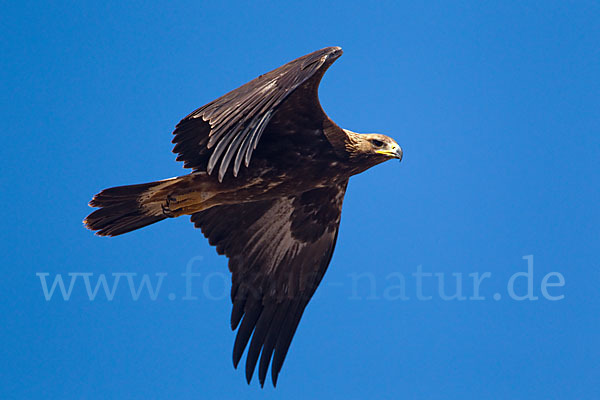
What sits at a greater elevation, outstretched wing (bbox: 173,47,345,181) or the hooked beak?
the hooked beak

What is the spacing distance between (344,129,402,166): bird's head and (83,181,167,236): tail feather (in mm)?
2092

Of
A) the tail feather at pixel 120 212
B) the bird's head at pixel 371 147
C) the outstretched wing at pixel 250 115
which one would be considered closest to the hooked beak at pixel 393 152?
the bird's head at pixel 371 147

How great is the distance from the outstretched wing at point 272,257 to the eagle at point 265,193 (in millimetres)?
12

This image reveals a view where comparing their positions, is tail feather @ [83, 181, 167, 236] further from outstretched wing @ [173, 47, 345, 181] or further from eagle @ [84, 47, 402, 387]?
outstretched wing @ [173, 47, 345, 181]

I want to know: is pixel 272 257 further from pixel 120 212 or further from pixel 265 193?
pixel 120 212

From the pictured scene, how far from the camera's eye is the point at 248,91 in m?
9.02

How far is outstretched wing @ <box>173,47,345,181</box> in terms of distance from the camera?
8.51 meters

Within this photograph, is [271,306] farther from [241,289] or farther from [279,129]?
[279,129]

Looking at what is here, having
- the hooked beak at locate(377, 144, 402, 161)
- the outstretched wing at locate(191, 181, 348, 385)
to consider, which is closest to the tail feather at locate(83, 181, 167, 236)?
the outstretched wing at locate(191, 181, 348, 385)

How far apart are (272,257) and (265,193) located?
1.29 meters

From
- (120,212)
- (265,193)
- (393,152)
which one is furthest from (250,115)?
(120,212)

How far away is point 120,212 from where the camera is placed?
10250mm

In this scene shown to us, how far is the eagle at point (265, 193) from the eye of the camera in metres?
8.91

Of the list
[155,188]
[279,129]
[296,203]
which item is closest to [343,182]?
[296,203]
